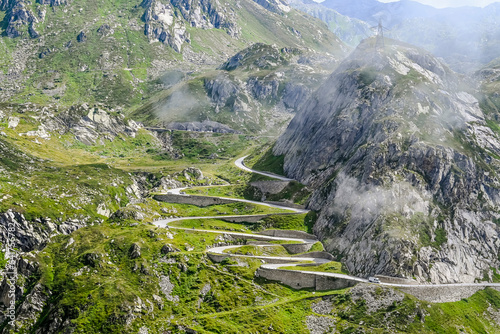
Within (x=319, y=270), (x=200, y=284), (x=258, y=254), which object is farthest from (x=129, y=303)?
(x=319, y=270)

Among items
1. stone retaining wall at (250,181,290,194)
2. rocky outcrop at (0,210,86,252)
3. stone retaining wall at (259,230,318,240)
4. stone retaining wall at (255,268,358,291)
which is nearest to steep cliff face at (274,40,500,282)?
stone retaining wall at (259,230,318,240)

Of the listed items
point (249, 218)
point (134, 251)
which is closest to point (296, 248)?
point (249, 218)

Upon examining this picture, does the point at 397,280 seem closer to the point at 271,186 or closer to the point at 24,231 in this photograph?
the point at 271,186

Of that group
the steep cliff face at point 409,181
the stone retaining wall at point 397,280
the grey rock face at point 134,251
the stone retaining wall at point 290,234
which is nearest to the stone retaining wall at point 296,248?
the stone retaining wall at point 290,234

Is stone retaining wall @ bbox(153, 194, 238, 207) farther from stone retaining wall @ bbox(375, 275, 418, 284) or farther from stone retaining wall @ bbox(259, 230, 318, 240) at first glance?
stone retaining wall @ bbox(375, 275, 418, 284)

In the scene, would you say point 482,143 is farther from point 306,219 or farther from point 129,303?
point 129,303

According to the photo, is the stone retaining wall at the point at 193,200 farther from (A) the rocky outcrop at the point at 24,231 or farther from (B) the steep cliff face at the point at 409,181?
(A) the rocky outcrop at the point at 24,231
